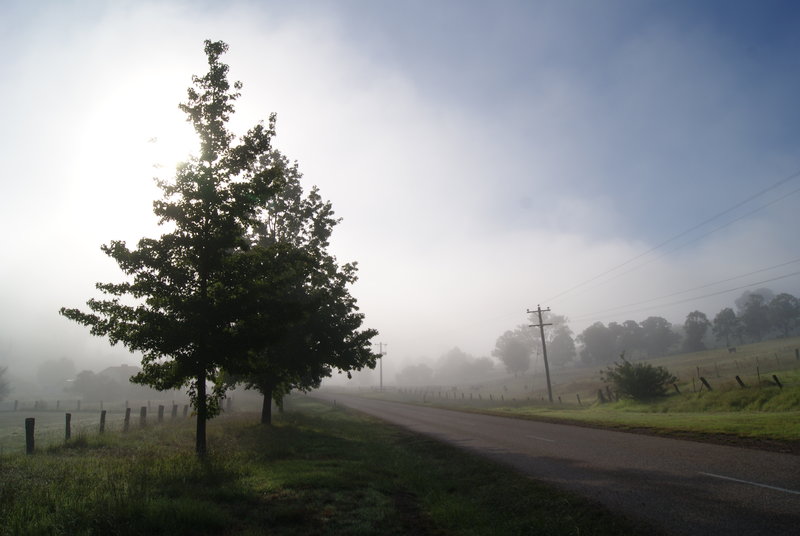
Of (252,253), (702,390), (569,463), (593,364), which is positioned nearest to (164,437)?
(252,253)

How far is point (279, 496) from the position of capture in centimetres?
771

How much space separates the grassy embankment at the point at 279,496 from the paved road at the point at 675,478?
0.82m

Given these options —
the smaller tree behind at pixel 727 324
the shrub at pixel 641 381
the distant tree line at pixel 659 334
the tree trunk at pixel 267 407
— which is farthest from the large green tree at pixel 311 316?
the smaller tree behind at pixel 727 324

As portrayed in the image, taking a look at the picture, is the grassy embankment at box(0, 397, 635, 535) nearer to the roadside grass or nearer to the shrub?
the roadside grass

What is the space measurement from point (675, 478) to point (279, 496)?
7.67m

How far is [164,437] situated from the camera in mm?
16906

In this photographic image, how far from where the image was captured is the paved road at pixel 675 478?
5.73 m

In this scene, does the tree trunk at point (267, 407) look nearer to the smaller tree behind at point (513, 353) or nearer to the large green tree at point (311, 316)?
the large green tree at point (311, 316)

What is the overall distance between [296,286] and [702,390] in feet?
83.3

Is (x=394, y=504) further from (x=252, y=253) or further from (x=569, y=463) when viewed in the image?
(x=252, y=253)

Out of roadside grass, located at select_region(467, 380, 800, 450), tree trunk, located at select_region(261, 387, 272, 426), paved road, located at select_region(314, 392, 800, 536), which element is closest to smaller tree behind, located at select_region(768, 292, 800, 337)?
roadside grass, located at select_region(467, 380, 800, 450)

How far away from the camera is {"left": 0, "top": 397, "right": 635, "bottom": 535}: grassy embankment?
5.94 metres

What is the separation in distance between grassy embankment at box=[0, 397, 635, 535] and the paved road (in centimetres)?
82

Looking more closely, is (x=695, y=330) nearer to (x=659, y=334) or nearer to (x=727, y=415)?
(x=659, y=334)
